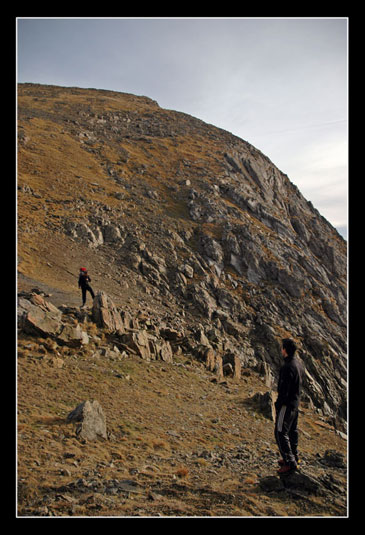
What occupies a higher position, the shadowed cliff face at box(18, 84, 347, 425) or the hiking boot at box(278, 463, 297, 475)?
the shadowed cliff face at box(18, 84, 347, 425)

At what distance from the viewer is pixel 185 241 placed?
1362 inches

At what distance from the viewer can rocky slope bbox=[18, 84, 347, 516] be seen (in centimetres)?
2391

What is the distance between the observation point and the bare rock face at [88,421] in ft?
24.9

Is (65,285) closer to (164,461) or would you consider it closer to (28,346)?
(28,346)

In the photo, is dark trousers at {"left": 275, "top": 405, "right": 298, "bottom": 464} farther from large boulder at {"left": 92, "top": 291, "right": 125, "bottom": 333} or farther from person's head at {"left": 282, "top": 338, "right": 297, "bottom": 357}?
large boulder at {"left": 92, "top": 291, "right": 125, "bottom": 333}

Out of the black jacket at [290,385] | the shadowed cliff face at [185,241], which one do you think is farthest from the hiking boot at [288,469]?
the shadowed cliff face at [185,241]

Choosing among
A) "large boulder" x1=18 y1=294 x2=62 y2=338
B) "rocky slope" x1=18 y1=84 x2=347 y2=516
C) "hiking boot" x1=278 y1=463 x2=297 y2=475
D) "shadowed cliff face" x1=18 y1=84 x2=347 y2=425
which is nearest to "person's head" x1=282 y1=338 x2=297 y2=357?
Result: "hiking boot" x1=278 y1=463 x2=297 y2=475

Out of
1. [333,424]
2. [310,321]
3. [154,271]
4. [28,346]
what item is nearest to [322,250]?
[310,321]

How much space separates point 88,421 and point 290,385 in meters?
5.07

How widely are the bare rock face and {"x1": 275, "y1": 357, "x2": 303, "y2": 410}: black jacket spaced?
455 cm

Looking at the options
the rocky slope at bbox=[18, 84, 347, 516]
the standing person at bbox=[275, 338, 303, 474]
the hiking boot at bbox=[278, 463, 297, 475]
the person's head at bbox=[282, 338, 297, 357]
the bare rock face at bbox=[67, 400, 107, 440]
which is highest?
the rocky slope at bbox=[18, 84, 347, 516]

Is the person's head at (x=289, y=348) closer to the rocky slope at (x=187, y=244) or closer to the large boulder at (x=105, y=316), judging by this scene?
the large boulder at (x=105, y=316)

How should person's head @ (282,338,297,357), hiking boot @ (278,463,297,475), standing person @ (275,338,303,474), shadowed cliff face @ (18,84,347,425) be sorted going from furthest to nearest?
shadowed cliff face @ (18,84,347,425) < person's head @ (282,338,297,357) < standing person @ (275,338,303,474) < hiking boot @ (278,463,297,475)

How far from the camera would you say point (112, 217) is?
106ft
